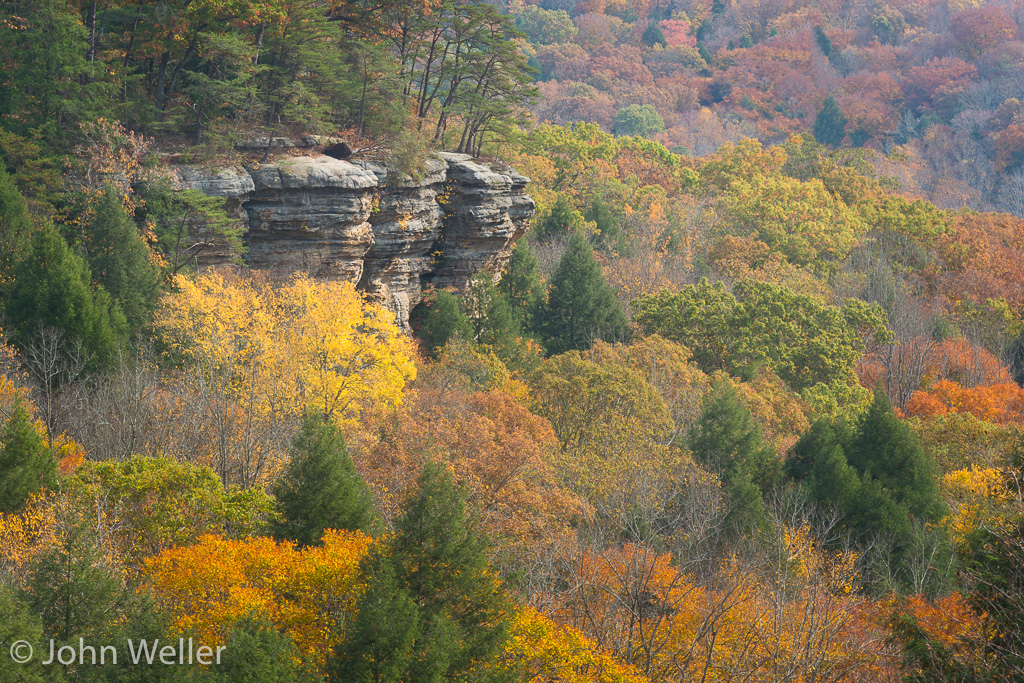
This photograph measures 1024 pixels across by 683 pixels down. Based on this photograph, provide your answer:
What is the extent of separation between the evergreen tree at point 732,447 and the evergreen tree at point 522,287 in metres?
14.9

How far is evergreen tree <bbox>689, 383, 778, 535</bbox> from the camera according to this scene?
33.1m

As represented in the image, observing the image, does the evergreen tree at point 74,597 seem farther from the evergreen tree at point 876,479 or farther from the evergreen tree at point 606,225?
the evergreen tree at point 606,225

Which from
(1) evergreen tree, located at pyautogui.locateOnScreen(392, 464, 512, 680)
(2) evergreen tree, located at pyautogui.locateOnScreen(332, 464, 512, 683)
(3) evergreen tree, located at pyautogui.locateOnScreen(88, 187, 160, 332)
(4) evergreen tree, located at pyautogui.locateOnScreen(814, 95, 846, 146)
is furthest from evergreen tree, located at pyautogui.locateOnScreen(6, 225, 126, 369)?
(4) evergreen tree, located at pyautogui.locateOnScreen(814, 95, 846, 146)

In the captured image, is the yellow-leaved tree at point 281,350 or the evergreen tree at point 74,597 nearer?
the evergreen tree at point 74,597

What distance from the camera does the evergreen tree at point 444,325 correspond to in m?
41.3

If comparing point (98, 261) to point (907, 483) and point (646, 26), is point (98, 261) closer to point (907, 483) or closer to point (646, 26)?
point (907, 483)

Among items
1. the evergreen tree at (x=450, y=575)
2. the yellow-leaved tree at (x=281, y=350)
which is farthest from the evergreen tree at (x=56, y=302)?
the evergreen tree at (x=450, y=575)

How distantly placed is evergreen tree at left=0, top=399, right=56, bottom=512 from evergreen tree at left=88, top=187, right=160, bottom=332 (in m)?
10.8

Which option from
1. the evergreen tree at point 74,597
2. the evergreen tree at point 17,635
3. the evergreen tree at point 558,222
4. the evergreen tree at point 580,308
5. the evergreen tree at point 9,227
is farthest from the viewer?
the evergreen tree at point 558,222

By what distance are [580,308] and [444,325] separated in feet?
27.6

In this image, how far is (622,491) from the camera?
30.8 meters

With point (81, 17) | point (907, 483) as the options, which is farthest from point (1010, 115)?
point (81, 17)

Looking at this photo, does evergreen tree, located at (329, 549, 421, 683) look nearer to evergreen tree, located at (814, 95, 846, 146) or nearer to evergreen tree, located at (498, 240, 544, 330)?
evergreen tree, located at (498, 240, 544, 330)

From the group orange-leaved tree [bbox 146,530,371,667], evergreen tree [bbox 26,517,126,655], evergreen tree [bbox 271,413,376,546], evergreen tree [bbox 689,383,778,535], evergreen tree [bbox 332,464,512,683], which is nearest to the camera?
evergreen tree [bbox 332,464,512,683]
